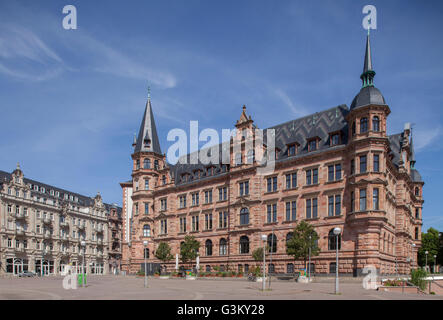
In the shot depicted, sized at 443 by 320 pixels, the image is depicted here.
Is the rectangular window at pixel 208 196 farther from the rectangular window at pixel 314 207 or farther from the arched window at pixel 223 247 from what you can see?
the rectangular window at pixel 314 207

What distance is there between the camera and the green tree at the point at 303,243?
43.7m

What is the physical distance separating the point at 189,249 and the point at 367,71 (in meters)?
32.5

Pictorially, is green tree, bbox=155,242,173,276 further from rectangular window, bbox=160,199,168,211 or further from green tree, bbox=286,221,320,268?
green tree, bbox=286,221,320,268

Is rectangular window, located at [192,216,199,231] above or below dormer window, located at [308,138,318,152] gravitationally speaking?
below

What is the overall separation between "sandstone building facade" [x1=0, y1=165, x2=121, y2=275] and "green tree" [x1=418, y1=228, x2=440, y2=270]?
6880cm

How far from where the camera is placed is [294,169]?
5203 cm

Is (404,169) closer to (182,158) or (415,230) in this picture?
(415,230)

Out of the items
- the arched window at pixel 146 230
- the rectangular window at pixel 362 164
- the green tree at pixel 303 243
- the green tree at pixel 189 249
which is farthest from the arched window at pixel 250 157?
the arched window at pixel 146 230

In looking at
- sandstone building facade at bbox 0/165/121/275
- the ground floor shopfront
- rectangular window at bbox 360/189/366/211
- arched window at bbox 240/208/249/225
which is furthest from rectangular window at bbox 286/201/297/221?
the ground floor shopfront

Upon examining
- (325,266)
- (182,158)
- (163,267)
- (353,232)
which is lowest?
(163,267)

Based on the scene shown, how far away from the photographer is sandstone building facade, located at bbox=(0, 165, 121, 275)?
246 ft

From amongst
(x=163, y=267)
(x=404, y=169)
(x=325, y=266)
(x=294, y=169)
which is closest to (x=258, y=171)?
(x=294, y=169)
